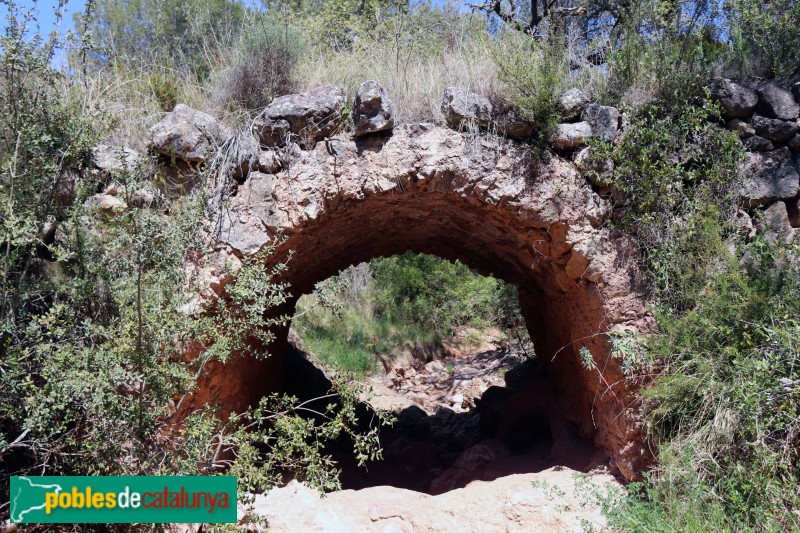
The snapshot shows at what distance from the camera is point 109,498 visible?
3.57 meters

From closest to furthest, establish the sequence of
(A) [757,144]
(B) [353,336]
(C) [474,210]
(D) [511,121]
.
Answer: (D) [511,121], (A) [757,144], (C) [474,210], (B) [353,336]

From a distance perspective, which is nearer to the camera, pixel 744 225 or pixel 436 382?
pixel 744 225

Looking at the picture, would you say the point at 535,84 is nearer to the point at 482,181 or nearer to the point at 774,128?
the point at 482,181

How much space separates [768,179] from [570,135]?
1.63 metres

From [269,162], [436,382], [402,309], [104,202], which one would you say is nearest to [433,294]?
[402,309]

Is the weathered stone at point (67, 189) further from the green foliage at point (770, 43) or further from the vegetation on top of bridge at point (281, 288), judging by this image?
the green foliage at point (770, 43)

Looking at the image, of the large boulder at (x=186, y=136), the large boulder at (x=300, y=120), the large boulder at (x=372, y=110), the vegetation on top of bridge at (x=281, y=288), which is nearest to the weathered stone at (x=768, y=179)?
the vegetation on top of bridge at (x=281, y=288)

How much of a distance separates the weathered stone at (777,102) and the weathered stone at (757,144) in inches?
9.9

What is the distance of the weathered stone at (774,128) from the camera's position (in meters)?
5.06

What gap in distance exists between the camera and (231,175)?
15.5 ft

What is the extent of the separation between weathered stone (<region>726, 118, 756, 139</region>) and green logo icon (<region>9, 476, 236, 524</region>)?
4.67 m

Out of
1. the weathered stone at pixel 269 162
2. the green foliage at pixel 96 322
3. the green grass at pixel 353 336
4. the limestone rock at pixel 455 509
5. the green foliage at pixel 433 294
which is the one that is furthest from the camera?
the green foliage at pixel 433 294

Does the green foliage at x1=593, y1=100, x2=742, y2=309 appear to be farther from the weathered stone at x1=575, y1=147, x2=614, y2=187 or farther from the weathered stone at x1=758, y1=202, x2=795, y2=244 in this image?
the weathered stone at x1=758, y1=202, x2=795, y2=244

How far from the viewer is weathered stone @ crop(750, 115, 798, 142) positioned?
5059mm
